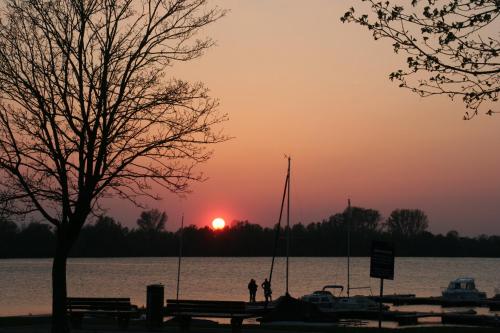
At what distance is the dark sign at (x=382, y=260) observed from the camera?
65.9ft

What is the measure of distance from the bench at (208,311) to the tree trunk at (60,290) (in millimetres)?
4294

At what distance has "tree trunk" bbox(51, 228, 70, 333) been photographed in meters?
21.2

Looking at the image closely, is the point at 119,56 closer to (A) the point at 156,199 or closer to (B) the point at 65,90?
(B) the point at 65,90

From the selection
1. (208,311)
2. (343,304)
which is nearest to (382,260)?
(208,311)

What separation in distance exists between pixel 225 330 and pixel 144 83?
8213mm

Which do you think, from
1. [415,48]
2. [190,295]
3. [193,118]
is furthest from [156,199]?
[190,295]

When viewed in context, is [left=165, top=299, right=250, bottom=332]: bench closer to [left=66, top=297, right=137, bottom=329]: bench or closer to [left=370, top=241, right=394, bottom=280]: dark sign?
[left=66, top=297, right=137, bottom=329]: bench

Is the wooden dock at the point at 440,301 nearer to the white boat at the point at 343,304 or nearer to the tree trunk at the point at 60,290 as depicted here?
the white boat at the point at 343,304

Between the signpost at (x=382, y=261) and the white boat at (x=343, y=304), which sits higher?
the signpost at (x=382, y=261)

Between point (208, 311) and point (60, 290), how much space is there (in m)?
5.09

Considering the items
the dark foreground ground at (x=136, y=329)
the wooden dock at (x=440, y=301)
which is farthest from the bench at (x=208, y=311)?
the wooden dock at (x=440, y=301)

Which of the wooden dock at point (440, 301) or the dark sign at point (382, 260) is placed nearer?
the dark sign at point (382, 260)

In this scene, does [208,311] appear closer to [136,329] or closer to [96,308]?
[136,329]

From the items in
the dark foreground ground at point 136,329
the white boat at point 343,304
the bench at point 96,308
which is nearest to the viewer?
the dark foreground ground at point 136,329
